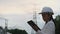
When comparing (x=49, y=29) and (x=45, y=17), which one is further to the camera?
(x=45, y=17)

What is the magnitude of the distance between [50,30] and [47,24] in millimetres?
183

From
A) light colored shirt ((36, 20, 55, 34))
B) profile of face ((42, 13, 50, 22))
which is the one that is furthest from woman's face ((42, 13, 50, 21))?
light colored shirt ((36, 20, 55, 34))

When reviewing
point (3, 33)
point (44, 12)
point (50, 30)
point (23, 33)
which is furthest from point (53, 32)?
point (23, 33)

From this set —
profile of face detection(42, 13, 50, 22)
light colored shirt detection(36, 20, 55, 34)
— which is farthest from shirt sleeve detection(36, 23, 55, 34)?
profile of face detection(42, 13, 50, 22)

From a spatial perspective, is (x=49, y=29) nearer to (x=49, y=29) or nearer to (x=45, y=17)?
(x=49, y=29)

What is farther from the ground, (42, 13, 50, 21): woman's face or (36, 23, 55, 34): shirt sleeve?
(42, 13, 50, 21): woman's face

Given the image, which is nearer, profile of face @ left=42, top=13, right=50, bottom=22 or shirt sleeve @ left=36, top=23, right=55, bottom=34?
shirt sleeve @ left=36, top=23, right=55, bottom=34

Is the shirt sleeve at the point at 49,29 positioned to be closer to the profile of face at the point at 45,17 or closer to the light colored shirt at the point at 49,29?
the light colored shirt at the point at 49,29

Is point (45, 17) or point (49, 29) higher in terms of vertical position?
point (45, 17)

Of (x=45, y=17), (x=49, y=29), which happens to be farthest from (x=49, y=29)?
(x=45, y=17)

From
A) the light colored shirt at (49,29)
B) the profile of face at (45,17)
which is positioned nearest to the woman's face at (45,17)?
the profile of face at (45,17)

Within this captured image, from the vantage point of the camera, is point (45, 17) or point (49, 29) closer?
point (49, 29)

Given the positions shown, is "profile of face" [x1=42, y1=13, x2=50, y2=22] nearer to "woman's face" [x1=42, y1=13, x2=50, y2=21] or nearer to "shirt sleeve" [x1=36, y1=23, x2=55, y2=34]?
"woman's face" [x1=42, y1=13, x2=50, y2=21]

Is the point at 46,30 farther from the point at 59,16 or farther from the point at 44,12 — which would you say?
the point at 59,16
